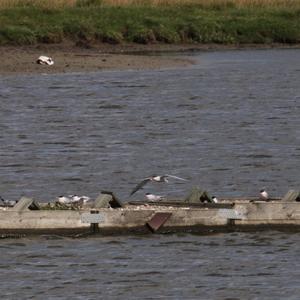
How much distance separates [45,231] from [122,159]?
8.78 metres

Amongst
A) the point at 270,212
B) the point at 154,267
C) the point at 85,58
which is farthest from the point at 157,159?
the point at 85,58

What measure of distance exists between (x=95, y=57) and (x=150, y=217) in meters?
28.5

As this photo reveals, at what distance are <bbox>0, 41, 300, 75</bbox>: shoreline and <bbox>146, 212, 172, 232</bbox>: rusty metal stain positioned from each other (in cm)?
2493

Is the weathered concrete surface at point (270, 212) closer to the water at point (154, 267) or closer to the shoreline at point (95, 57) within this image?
the water at point (154, 267)

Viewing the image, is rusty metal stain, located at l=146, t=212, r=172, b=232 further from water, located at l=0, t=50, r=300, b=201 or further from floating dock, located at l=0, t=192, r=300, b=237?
water, located at l=0, t=50, r=300, b=201

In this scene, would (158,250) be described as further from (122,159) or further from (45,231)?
(122,159)

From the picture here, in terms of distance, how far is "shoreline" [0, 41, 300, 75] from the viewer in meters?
47.2

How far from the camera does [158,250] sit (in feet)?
69.0

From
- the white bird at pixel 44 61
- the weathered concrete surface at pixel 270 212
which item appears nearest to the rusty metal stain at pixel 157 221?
the weathered concrete surface at pixel 270 212

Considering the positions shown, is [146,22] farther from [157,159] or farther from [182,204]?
[182,204]

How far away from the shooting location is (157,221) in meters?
21.4

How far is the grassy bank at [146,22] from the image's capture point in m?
53.0

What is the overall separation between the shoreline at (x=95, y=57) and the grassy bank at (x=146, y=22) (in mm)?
463

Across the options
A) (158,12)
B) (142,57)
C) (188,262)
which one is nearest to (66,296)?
(188,262)
